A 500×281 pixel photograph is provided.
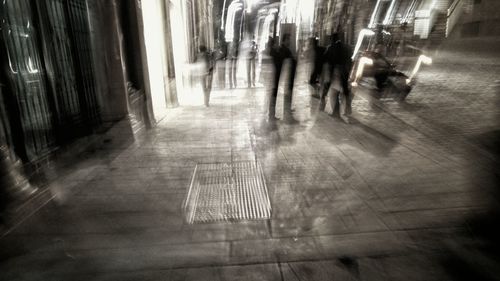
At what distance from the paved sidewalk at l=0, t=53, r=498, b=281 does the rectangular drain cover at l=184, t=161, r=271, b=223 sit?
16 centimetres

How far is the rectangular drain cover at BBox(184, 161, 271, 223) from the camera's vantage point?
3.94 m

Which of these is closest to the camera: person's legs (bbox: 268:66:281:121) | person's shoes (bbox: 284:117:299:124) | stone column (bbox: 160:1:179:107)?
person's shoes (bbox: 284:117:299:124)

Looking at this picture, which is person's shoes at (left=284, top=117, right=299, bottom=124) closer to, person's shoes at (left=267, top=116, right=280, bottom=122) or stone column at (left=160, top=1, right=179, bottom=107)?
person's shoes at (left=267, top=116, right=280, bottom=122)

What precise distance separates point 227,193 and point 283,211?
0.97 meters

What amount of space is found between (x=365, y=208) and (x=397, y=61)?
1709cm

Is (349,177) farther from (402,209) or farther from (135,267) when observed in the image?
(135,267)

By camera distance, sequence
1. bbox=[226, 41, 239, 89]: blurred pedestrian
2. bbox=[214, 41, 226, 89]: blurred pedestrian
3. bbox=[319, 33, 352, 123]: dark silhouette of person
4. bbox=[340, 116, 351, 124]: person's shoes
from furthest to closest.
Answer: bbox=[214, 41, 226, 89]: blurred pedestrian
bbox=[226, 41, 239, 89]: blurred pedestrian
bbox=[340, 116, 351, 124]: person's shoes
bbox=[319, 33, 352, 123]: dark silhouette of person

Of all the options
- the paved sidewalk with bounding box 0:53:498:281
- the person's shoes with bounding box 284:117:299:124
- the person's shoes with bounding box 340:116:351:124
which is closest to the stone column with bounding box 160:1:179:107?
the paved sidewalk with bounding box 0:53:498:281

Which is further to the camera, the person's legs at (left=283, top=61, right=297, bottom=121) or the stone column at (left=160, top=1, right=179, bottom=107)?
the stone column at (left=160, top=1, right=179, bottom=107)

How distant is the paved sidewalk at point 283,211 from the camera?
9.73 feet

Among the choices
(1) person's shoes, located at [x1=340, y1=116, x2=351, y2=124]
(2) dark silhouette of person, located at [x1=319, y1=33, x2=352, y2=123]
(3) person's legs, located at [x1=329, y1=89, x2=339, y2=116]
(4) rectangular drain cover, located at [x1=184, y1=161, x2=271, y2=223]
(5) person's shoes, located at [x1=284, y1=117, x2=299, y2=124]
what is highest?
(2) dark silhouette of person, located at [x1=319, y1=33, x2=352, y2=123]

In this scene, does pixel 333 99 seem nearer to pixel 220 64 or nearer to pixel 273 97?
pixel 273 97

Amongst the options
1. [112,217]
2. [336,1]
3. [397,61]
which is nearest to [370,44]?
[397,61]

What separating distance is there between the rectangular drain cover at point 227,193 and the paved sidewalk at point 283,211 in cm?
16
